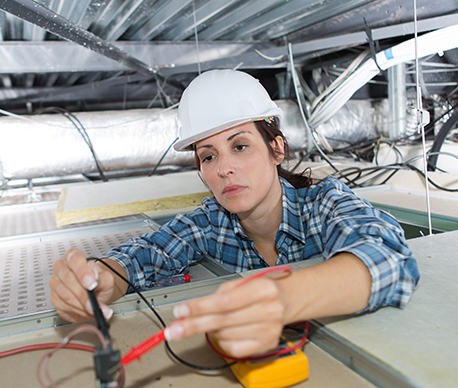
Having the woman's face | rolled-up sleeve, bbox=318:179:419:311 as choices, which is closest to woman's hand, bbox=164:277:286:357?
rolled-up sleeve, bbox=318:179:419:311

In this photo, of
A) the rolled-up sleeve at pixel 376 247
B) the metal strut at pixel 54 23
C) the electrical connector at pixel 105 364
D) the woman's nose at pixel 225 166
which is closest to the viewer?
the electrical connector at pixel 105 364

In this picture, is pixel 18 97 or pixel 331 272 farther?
pixel 18 97

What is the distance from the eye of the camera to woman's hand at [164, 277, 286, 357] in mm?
468

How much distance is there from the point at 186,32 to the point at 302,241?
195 cm

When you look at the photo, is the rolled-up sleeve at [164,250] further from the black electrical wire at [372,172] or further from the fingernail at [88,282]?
the black electrical wire at [372,172]

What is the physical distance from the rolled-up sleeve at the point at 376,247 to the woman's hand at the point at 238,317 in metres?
0.22

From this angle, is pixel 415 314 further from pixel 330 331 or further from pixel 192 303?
pixel 192 303

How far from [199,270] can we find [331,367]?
0.57 m

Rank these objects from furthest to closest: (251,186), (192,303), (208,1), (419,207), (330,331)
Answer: (208,1)
(419,207)
(251,186)
(330,331)
(192,303)

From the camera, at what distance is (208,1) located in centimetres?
203

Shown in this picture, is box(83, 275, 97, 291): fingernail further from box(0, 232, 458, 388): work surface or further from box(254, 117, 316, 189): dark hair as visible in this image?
box(254, 117, 316, 189): dark hair

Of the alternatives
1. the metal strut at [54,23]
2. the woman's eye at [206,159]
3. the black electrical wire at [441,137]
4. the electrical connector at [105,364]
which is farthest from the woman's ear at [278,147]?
the black electrical wire at [441,137]

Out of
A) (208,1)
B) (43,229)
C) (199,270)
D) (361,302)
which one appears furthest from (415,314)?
(208,1)

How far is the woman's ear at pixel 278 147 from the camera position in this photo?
1.10m
